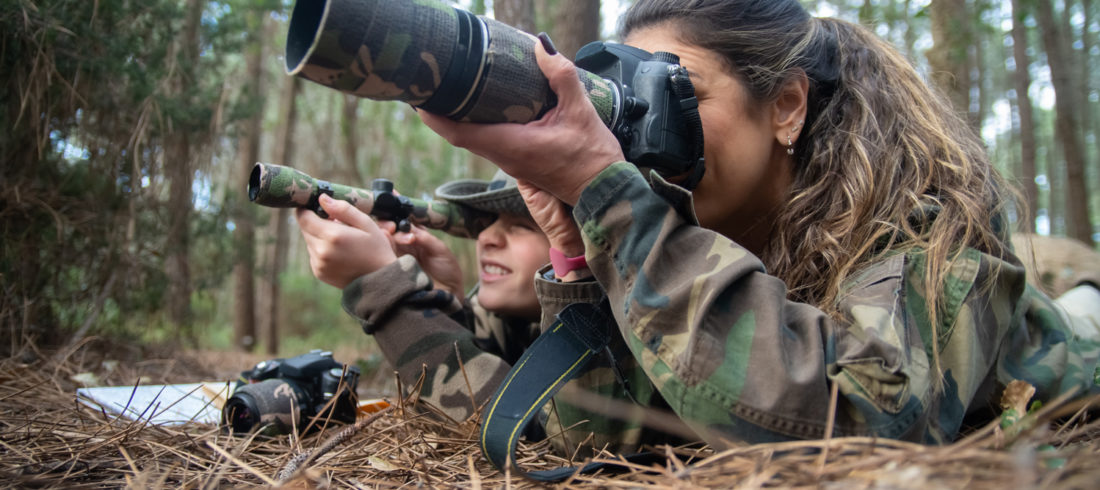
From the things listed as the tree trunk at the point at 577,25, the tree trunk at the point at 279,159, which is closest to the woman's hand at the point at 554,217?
the tree trunk at the point at 577,25

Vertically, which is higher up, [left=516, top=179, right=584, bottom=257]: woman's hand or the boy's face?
[left=516, top=179, right=584, bottom=257]: woman's hand

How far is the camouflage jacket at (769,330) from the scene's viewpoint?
96 cm

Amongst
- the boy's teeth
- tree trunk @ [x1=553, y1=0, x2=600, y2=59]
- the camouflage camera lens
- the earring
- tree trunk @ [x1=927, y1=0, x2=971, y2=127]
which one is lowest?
the camouflage camera lens

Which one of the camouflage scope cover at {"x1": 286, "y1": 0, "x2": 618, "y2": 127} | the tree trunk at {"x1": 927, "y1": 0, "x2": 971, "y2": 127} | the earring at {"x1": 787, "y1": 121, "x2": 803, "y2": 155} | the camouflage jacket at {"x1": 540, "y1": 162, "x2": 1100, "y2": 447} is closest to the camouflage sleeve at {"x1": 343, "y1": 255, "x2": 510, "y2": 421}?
the camouflage jacket at {"x1": 540, "y1": 162, "x2": 1100, "y2": 447}

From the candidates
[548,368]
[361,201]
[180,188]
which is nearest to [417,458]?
[548,368]

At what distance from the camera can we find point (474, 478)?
977 mm

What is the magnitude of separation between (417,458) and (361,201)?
0.87 m

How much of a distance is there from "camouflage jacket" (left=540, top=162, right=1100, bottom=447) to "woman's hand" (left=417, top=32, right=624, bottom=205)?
4 cm

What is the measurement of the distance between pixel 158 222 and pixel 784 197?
8.08ft

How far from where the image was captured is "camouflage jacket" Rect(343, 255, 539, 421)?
62.4 inches

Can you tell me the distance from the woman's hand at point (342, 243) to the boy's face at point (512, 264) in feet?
1.09

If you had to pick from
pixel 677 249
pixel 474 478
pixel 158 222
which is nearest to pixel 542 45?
pixel 677 249

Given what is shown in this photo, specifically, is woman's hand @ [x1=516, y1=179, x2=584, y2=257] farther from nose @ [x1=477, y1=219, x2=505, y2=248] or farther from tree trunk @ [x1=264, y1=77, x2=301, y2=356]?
tree trunk @ [x1=264, y1=77, x2=301, y2=356]

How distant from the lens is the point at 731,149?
1451 mm
